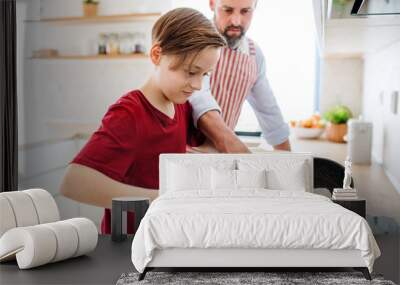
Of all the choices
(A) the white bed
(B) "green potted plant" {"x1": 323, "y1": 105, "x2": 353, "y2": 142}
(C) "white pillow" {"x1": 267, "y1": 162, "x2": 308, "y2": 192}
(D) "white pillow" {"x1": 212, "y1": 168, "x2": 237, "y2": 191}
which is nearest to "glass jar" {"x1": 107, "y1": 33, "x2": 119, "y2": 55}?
(D) "white pillow" {"x1": 212, "y1": 168, "x2": 237, "y2": 191}

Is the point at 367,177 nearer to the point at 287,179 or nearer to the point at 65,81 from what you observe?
the point at 287,179

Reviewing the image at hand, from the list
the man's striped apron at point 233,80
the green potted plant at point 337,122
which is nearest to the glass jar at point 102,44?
the man's striped apron at point 233,80

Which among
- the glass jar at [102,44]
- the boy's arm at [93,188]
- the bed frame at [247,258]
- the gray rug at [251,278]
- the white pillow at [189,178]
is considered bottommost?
the gray rug at [251,278]

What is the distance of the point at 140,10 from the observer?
6742 mm

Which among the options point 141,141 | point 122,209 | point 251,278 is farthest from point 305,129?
point 251,278

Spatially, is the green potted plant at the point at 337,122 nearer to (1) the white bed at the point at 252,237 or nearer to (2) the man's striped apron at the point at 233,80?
(2) the man's striped apron at the point at 233,80

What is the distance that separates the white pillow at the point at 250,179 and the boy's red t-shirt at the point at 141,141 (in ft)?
2.74

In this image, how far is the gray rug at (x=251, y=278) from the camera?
15.8ft

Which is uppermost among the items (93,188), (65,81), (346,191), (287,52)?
(287,52)

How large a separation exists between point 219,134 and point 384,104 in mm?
1566

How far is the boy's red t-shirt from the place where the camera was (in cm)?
660

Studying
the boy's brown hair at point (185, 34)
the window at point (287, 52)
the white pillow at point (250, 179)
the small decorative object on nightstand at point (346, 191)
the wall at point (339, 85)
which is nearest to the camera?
the white pillow at point (250, 179)

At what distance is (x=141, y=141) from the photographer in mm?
6609

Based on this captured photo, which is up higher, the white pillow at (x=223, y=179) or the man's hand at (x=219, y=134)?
the man's hand at (x=219, y=134)
